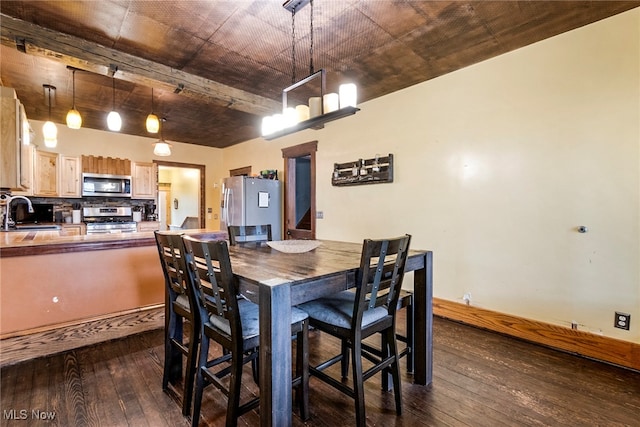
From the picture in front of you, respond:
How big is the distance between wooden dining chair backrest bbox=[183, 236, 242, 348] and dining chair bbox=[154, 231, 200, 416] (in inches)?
4.1

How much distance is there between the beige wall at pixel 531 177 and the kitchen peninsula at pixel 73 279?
2.60 metres

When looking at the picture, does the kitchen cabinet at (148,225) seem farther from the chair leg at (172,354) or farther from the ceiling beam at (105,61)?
the chair leg at (172,354)

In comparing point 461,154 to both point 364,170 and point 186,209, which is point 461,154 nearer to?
point 364,170

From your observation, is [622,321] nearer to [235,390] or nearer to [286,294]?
[286,294]

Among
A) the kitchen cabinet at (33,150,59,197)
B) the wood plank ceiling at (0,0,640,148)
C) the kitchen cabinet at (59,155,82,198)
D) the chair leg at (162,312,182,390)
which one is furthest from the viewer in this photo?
the kitchen cabinet at (59,155,82,198)

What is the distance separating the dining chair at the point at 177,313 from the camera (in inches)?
63.7

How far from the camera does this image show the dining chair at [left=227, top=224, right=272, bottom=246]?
2623 millimetres

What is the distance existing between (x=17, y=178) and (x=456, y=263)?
4255mm

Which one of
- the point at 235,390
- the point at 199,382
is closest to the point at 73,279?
the point at 199,382

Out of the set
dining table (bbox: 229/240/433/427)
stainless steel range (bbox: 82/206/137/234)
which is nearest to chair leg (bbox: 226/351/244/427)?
dining table (bbox: 229/240/433/427)

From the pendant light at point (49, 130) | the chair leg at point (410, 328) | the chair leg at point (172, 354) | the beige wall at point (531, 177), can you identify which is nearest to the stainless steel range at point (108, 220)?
the pendant light at point (49, 130)

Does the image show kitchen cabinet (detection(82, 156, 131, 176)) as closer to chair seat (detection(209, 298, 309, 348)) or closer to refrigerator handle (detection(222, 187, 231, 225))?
refrigerator handle (detection(222, 187, 231, 225))

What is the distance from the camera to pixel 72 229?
4695 millimetres

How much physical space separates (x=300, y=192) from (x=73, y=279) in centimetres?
383
